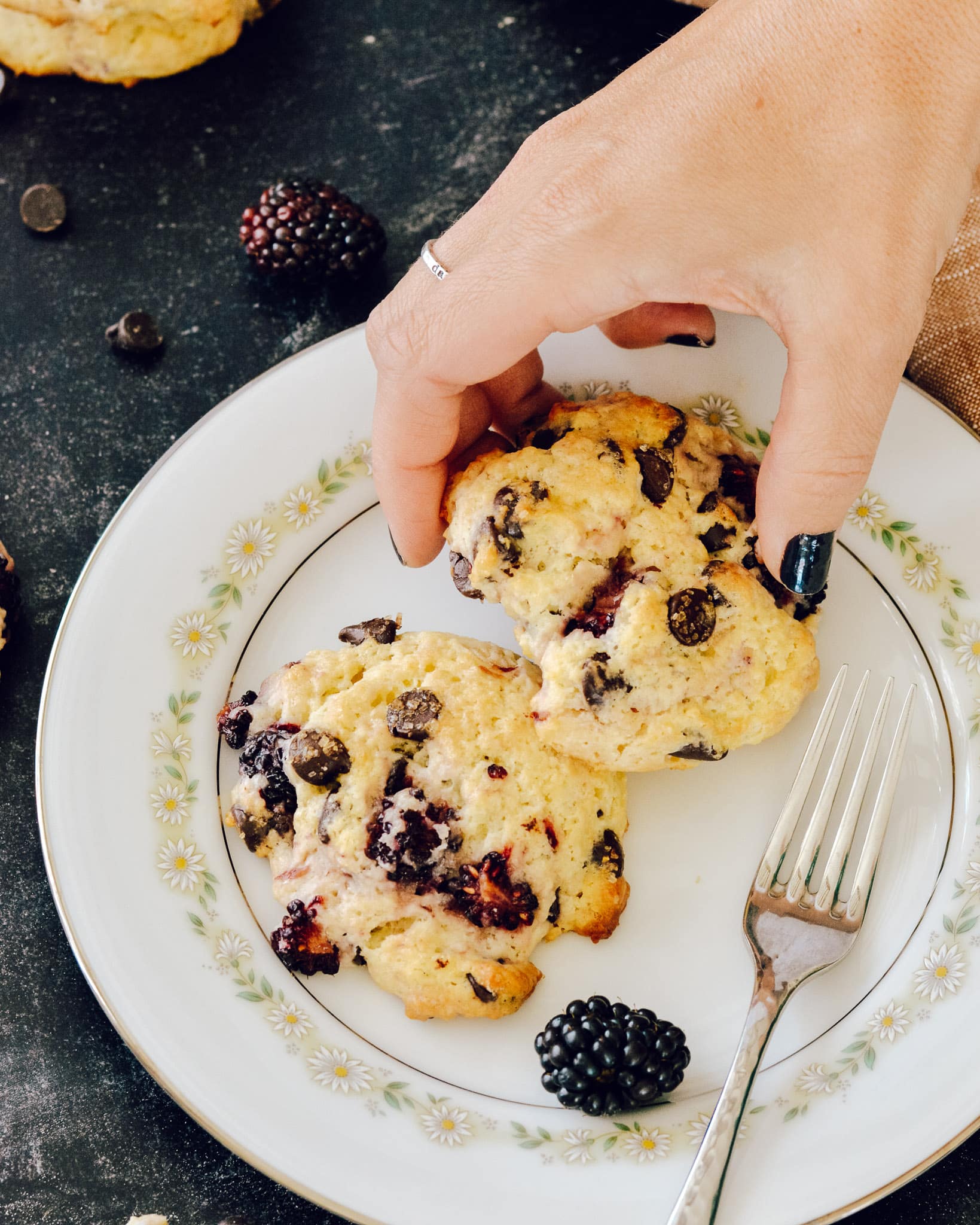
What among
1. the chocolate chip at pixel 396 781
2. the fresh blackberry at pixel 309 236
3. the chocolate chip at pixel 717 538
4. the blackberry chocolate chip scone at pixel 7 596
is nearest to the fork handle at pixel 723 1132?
the chocolate chip at pixel 396 781

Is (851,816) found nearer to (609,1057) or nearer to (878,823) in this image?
(878,823)

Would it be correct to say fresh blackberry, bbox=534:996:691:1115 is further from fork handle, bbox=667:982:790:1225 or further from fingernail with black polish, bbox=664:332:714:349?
fingernail with black polish, bbox=664:332:714:349

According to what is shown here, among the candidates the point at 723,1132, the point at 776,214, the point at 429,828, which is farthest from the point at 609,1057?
the point at 776,214

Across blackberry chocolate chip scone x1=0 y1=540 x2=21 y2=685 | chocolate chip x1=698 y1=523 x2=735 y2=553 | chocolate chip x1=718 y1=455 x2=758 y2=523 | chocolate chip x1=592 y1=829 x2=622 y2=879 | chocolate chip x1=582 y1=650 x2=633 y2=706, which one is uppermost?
chocolate chip x1=718 y1=455 x2=758 y2=523

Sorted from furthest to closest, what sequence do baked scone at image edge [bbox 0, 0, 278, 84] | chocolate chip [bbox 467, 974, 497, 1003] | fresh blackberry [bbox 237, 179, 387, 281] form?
baked scone at image edge [bbox 0, 0, 278, 84], fresh blackberry [bbox 237, 179, 387, 281], chocolate chip [bbox 467, 974, 497, 1003]

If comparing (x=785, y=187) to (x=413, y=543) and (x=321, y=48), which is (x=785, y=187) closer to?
(x=413, y=543)

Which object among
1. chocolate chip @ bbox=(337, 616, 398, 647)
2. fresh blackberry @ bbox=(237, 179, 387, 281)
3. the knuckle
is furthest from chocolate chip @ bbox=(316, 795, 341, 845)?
fresh blackberry @ bbox=(237, 179, 387, 281)
